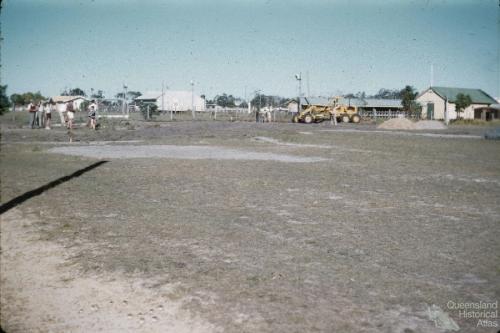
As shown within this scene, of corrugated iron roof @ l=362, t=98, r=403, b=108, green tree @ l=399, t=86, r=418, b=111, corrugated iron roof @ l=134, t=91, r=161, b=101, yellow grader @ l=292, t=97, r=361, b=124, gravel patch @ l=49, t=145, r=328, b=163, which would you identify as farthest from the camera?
corrugated iron roof @ l=134, t=91, r=161, b=101

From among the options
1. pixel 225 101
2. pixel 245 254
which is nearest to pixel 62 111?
pixel 245 254

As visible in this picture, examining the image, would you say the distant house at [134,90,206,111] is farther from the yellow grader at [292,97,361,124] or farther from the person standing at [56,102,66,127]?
the person standing at [56,102,66,127]

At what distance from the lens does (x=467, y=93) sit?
257ft

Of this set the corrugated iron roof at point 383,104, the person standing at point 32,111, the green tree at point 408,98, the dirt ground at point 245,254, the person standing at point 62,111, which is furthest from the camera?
the corrugated iron roof at point 383,104

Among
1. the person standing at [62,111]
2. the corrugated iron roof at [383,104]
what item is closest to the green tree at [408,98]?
the corrugated iron roof at [383,104]

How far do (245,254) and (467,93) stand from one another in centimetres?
8575

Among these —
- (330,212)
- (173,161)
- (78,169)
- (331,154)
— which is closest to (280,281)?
(330,212)

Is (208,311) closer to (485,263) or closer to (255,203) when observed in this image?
(485,263)

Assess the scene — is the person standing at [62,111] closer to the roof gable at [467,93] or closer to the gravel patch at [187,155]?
the gravel patch at [187,155]

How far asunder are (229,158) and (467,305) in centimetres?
1092

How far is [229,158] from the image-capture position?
545 inches

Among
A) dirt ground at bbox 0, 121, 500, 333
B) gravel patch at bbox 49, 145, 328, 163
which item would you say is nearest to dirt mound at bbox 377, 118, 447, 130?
gravel patch at bbox 49, 145, 328, 163

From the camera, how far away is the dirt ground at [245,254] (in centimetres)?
308

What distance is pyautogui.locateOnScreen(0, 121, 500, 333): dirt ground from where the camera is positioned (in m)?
3.08
